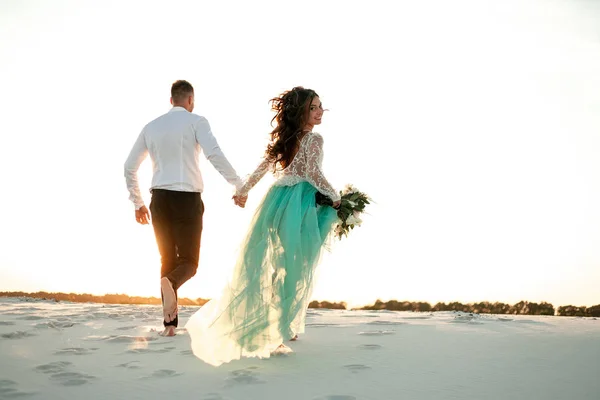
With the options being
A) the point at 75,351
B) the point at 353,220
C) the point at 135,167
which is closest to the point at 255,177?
the point at 353,220

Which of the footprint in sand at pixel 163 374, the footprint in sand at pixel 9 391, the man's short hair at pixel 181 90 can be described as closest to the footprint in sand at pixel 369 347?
the footprint in sand at pixel 163 374

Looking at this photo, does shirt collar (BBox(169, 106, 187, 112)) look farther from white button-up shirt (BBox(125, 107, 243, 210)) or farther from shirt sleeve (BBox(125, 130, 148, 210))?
shirt sleeve (BBox(125, 130, 148, 210))

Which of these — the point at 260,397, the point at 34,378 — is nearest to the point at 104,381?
the point at 34,378

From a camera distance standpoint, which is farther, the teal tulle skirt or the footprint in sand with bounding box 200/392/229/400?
the teal tulle skirt

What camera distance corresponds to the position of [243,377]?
3.78 meters

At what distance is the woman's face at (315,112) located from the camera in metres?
4.94

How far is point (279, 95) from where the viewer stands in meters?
5.08

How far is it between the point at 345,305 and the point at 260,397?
5614 mm

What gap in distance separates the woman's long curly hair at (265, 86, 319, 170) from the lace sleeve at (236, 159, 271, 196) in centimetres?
8

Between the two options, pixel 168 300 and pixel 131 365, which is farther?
pixel 168 300

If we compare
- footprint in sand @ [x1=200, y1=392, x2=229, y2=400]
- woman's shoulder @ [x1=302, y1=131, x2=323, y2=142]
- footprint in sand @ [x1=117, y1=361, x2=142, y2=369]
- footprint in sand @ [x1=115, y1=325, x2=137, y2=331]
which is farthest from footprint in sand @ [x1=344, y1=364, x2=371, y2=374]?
footprint in sand @ [x1=115, y1=325, x2=137, y2=331]

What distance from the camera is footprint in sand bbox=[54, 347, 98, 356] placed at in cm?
470

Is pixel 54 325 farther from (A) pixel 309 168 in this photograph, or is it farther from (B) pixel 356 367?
(B) pixel 356 367

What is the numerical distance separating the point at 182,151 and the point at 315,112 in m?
1.48
